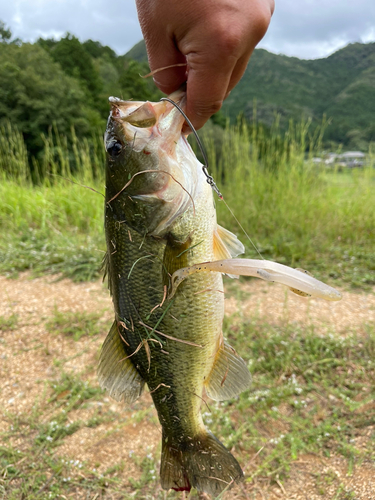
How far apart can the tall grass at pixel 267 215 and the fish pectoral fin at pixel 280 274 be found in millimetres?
3400

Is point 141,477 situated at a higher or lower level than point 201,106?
lower

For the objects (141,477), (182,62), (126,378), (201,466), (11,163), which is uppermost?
(182,62)

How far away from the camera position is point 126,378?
58.0 inches

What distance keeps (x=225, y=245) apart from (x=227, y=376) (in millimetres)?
571

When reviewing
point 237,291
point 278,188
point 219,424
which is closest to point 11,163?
point 278,188

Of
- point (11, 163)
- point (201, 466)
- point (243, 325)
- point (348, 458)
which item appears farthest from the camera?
point (11, 163)

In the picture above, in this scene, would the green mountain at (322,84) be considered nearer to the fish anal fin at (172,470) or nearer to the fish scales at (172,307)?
the fish scales at (172,307)

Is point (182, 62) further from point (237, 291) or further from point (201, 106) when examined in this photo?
point (237, 291)

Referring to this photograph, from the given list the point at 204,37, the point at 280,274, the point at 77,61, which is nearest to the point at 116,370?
the point at 280,274

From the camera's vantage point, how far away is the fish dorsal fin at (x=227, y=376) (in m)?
1.52

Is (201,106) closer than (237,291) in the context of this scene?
Yes

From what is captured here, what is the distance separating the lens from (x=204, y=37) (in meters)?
1.10

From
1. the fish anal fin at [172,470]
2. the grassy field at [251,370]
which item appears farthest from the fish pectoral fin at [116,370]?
the grassy field at [251,370]

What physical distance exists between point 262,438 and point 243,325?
118 centimetres
